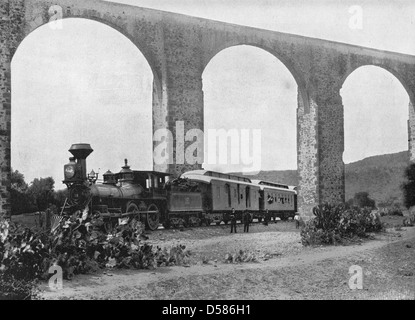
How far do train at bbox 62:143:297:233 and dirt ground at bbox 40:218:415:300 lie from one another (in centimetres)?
348

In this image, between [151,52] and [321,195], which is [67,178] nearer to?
[151,52]

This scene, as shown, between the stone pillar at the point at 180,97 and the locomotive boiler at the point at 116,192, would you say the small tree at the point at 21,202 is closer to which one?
the stone pillar at the point at 180,97

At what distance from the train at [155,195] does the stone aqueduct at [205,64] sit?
1.10m

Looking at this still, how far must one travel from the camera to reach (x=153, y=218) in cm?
1606

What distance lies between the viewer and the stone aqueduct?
598 inches

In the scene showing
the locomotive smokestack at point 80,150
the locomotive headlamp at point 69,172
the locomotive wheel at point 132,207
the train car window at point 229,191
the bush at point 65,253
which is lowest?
the bush at point 65,253

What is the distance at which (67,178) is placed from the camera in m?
14.0

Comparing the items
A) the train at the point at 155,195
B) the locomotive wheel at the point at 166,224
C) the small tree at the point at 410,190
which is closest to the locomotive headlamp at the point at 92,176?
the train at the point at 155,195

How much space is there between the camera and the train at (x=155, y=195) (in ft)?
46.0

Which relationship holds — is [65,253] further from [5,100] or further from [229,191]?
[229,191]

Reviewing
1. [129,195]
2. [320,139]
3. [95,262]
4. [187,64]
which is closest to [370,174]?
[320,139]

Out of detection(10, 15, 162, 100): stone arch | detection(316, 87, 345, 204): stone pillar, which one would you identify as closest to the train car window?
detection(10, 15, 162, 100): stone arch
